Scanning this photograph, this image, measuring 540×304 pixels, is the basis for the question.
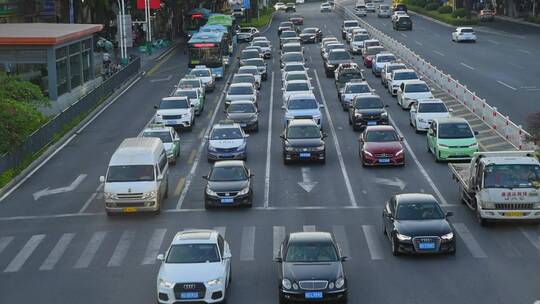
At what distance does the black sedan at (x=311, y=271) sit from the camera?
73.5 feet

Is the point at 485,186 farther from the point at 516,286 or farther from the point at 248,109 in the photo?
the point at 248,109

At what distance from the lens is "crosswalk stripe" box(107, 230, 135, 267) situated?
89.5 feet

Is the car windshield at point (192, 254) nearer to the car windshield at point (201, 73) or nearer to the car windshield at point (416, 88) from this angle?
the car windshield at point (416, 88)

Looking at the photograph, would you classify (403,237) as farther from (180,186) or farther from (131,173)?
(180,186)

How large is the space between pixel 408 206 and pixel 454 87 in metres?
29.1

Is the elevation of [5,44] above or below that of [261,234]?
above

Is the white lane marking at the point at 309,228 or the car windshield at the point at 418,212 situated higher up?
the car windshield at the point at 418,212

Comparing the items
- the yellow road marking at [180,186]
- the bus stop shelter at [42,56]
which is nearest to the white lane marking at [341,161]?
the yellow road marking at [180,186]

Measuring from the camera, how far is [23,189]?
125 ft

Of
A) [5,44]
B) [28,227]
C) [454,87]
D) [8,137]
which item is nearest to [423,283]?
[28,227]

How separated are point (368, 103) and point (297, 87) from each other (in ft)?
28.1

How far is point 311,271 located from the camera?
22.9 metres

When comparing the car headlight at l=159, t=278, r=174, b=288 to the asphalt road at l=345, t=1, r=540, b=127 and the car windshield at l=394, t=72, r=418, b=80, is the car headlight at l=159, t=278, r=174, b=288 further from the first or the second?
the car windshield at l=394, t=72, r=418, b=80

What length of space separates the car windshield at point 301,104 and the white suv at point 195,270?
2414 centimetres
